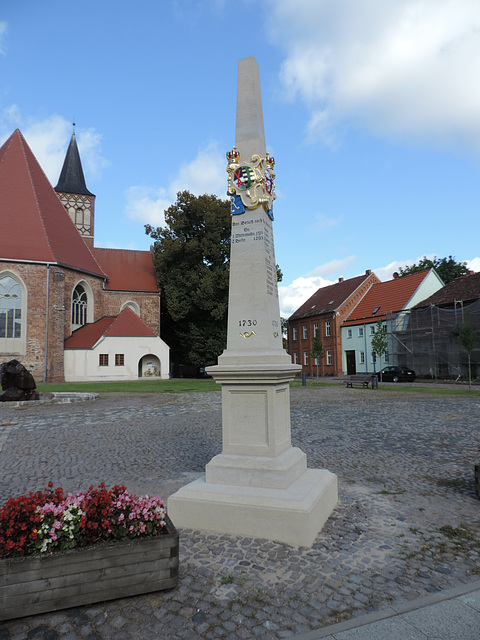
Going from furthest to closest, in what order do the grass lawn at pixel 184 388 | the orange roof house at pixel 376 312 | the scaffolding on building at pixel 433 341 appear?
the orange roof house at pixel 376 312, the scaffolding on building at pixel 433 341, the grass lawn at pixel 184 388

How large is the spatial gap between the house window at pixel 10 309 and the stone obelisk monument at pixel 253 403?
29453mm

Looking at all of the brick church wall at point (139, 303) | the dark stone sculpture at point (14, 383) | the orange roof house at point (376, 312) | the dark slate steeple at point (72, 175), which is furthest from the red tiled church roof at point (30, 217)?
the orange roof house at point (376, 312)

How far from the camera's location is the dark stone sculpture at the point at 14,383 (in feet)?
50.0

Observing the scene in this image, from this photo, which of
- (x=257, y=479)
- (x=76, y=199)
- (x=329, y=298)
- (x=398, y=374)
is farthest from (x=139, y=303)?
(x=257, y=479)

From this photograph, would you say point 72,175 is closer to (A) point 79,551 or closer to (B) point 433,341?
(B) point 433,341

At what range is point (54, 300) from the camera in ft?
100.0

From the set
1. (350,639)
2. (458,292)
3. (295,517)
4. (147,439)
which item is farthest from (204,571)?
(458,292)

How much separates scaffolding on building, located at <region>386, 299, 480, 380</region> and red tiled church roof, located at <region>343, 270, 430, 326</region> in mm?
1349

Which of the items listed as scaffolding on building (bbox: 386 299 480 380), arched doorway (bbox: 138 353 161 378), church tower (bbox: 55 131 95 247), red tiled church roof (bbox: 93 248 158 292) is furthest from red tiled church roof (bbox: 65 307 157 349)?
scaffolding on building (bbox: 386 299 480 380)

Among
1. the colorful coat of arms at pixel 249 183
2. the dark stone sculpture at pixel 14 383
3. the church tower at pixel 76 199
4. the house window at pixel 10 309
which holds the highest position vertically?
the church tower at pixel 76 199

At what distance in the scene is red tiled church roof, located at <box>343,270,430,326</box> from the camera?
113ft

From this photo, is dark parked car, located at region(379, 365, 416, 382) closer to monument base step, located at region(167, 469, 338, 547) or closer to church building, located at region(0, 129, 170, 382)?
church building, located at region(0, 129, 170, 382)

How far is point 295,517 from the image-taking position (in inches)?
136

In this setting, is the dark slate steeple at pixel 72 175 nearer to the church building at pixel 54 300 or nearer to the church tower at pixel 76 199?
the church tower at pixel 76 199
